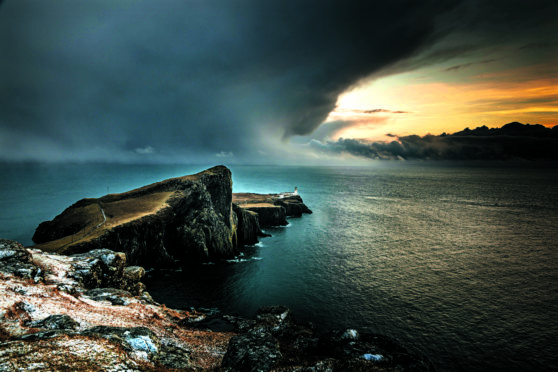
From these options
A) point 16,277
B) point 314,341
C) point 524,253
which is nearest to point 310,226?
point 524,253

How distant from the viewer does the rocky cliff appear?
51500mm

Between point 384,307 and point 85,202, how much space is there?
87.4m

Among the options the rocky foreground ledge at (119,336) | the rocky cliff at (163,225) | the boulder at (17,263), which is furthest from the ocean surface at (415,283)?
the boulder at (17,263)

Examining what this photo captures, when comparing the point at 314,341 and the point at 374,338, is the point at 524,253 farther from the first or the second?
the point at 314,341

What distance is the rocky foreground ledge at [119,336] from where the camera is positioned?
48.0 feet

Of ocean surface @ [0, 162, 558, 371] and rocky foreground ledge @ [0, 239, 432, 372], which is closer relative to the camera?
rocky foreground ledge @ [0, 239, 432, 372]

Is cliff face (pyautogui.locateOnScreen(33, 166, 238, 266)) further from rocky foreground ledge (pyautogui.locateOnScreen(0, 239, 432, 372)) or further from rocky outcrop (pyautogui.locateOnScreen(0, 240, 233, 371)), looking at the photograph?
rocky foreground ledge (pyautogui.locateOnScreen(0, 239, 432, 372))

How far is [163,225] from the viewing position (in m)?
59.8

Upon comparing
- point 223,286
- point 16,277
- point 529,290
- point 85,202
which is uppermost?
point 85,202

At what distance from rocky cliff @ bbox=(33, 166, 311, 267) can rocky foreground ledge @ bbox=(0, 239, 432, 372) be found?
15710 millimetres

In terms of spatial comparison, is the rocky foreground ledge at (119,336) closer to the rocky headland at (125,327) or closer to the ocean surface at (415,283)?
the rocky headland at (125,327)

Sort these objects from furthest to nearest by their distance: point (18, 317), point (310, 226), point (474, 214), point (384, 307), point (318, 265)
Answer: point (474, 214) → point (310, 226) → point (318, 265) → point (384, 307) → point (18, 317)

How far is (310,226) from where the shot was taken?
98938 millimetres

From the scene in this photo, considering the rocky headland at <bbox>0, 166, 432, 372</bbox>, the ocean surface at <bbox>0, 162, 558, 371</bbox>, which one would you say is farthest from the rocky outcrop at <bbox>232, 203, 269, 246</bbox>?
the rocky headland at <bbox>0, 166, 432, 372</bbox>
